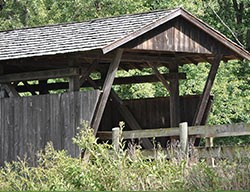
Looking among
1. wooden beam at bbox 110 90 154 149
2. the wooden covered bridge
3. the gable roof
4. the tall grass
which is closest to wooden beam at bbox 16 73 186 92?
the wooden covered bridge

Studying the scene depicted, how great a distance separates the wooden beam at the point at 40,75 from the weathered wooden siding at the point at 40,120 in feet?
1.63

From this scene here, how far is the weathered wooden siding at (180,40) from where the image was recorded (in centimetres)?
1730

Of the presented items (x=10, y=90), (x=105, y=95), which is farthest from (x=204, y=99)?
(x=10, y=90)

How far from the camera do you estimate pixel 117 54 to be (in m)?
16.9

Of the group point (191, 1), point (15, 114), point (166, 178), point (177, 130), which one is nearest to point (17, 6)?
point (191, 1)

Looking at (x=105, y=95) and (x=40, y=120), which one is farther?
(x=40, y=120)

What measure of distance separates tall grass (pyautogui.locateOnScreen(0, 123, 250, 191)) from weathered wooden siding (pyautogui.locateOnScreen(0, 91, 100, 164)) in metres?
1.49

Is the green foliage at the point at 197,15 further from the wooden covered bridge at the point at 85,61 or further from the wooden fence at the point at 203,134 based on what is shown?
the wooden fence at the point at 203,134

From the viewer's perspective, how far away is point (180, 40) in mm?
17969

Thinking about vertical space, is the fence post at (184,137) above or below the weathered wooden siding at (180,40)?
below

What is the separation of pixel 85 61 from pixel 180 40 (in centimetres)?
254

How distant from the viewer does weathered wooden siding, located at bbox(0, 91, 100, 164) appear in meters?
17.0

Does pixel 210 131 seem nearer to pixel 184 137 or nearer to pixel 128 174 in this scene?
pixel 184 137

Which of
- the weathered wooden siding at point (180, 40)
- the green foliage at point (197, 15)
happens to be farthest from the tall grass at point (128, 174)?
the green foliage at point (197, 15)
